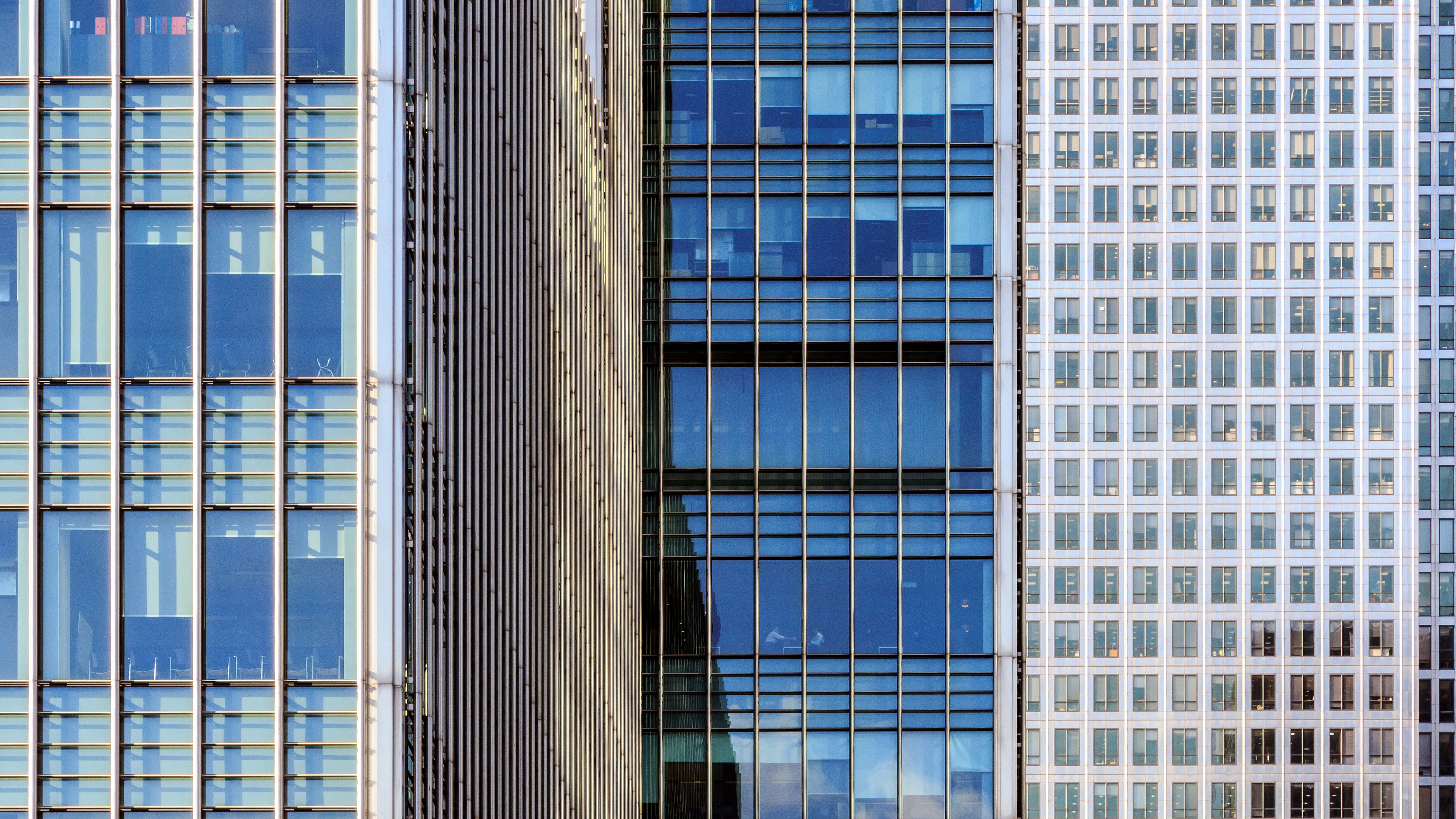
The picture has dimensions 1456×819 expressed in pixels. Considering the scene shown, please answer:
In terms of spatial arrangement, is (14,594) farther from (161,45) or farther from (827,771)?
(827,771)

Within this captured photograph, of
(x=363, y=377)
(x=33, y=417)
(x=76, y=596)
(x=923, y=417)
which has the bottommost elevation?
(x=76, y=596)

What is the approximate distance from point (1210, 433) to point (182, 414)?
4104 inches

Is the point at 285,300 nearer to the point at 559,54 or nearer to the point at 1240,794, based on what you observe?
the point at 559,54

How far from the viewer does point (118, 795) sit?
23.0 meters

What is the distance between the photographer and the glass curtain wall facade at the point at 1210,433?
4510 inches

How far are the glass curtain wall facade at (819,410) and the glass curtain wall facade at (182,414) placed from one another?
3454cm

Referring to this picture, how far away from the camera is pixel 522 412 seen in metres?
35.6

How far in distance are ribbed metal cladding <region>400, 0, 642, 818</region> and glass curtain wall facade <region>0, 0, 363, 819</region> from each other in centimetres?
126

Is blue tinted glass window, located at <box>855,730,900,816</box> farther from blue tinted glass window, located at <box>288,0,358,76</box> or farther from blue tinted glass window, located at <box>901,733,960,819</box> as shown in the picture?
blue tinted glass window, located at <box>288,0,358,76</box>

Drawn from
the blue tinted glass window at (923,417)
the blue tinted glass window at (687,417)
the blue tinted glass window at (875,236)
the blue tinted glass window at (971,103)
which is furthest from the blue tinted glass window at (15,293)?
the blue tinted glass window at (971,103)

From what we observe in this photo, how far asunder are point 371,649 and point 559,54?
2291 centimetres

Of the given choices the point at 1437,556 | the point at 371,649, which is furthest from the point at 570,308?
the point at 1437,556

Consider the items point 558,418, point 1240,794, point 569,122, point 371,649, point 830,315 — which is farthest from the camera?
point 1240,794

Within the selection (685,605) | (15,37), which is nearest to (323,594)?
(15,37)
